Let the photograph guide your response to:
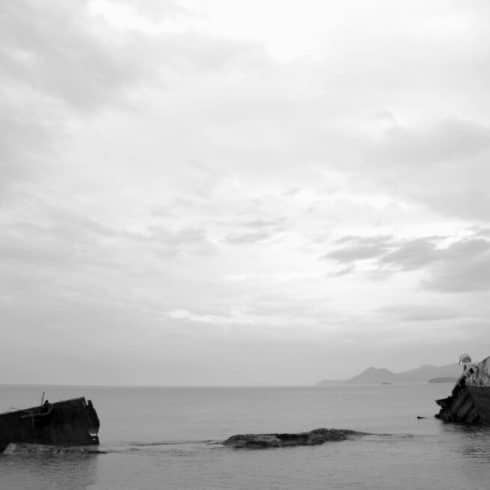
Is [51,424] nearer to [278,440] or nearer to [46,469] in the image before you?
[46,469]

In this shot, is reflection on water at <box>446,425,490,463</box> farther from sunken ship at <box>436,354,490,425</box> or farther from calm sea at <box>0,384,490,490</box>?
sunken ship at <box>436,354,490,425</box>

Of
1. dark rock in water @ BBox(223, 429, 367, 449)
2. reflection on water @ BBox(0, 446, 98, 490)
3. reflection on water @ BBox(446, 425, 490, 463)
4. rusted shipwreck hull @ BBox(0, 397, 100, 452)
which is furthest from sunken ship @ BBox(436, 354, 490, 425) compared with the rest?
reflection on water @ BBox(0, 446, 98, 490)

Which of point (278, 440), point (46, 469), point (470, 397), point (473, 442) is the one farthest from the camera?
point (470, 397)

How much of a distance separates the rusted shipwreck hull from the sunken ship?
3852cm

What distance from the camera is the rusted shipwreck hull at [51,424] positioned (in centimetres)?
4319

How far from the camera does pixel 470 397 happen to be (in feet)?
223

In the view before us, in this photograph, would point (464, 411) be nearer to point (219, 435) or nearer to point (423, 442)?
point (423, 442)

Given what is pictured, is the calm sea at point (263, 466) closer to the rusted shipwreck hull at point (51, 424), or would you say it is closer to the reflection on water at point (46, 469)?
the reflection on water at point (46, 469)

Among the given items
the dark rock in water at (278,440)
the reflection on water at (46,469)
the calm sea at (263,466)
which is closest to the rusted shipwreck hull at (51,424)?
the reflection on water at (46,469)

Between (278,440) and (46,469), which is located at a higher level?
(278,440)

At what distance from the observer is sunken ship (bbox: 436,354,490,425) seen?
6223cm

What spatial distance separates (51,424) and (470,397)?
4644 centimetres

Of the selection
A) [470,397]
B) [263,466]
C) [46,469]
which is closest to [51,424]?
[46,469]

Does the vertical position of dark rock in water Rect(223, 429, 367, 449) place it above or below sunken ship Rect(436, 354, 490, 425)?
below
